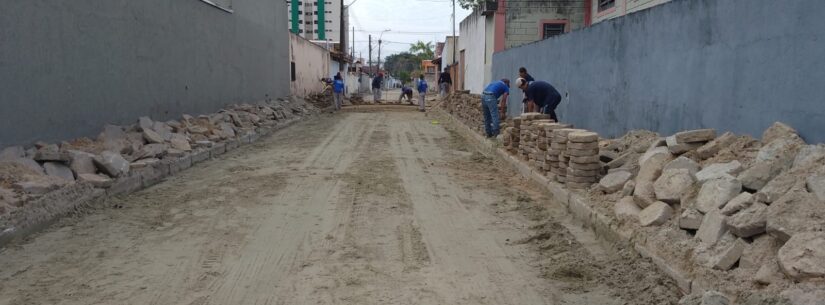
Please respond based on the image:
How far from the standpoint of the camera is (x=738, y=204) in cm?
414

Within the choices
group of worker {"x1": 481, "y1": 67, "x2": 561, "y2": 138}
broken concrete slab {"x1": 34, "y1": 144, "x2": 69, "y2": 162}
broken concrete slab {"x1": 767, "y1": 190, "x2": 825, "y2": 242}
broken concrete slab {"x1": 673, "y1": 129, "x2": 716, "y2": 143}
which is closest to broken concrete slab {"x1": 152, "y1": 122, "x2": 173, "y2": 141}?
broken concrete slab {"x1": 34, "y1": 144, "x2": 69, "y2": 162}

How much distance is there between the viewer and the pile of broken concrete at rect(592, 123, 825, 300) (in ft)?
11.5

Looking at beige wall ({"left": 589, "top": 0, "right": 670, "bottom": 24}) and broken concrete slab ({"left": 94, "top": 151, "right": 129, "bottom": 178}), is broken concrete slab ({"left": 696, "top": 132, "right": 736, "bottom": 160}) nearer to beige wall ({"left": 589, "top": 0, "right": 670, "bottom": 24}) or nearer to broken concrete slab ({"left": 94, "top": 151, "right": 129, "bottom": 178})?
broken concrete slab ({"left": 94, "top": 151, "right": 129, "bottom": 178})

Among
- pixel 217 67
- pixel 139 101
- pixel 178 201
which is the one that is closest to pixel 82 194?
pixel 178 201

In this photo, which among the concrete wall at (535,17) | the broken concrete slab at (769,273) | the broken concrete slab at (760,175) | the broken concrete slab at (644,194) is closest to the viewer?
the broken concrete slab at (769,273)

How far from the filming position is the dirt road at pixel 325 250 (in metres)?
3.94

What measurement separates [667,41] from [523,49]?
7242 mm

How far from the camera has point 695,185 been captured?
15.9ft

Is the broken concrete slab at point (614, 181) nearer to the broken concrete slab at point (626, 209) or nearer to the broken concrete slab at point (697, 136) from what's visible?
the broken concrete slab at point (626, 209)

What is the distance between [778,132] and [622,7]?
34.5ft

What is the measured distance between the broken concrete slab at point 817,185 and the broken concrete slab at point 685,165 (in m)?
1.24

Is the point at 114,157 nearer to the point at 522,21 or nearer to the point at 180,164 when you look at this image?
the point at 180,164

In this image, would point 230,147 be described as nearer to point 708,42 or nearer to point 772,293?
point 708,42

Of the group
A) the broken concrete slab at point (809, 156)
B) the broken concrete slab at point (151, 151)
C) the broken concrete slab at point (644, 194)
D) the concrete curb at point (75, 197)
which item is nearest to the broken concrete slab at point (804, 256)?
the broken concrete slab at point (809, 156)
